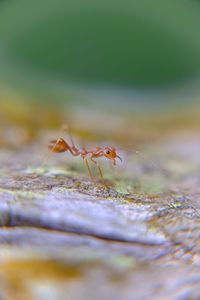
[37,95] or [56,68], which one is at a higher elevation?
[56,68]

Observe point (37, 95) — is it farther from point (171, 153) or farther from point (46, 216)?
point (46, 216)

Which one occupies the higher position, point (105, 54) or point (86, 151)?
point (105, 54)

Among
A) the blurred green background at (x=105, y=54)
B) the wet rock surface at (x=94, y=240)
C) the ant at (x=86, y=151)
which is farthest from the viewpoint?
the blurred green background at (x=105, y=54)

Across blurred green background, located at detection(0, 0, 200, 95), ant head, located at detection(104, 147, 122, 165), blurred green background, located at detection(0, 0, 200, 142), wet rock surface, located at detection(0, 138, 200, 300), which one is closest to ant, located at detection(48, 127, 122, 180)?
ant head, located at detection(104, 147, 122, 165)

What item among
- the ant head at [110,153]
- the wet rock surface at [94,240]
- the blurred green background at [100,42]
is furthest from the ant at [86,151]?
the blurred green background at [100,42]

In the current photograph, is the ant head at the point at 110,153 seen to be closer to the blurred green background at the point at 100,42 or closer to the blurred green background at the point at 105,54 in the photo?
the blurred green background at the point at 105,54

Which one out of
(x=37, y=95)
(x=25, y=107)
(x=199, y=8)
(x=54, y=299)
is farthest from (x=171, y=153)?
(x=199, y=8)

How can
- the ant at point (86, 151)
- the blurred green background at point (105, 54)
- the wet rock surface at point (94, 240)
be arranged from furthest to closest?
the blurred green background at point (105, 54)
the ant at point (86, 151)
the wet rock surface at point (94, 240)

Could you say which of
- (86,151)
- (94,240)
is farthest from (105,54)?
(94,240)

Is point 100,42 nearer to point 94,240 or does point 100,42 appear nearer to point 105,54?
point 105,54
